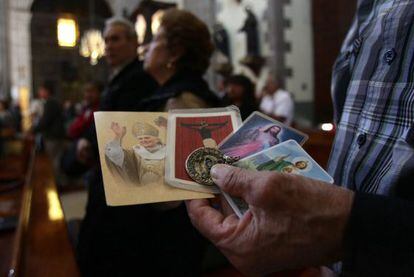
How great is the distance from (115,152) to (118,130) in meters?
0.05

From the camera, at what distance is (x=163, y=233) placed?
1.56 metres

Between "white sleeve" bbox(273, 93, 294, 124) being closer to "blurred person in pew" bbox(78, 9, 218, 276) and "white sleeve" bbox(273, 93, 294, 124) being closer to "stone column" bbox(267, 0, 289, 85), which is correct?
"stone column" bbox(267, 0, 289, 85)

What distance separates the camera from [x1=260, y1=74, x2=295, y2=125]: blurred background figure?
209 inches

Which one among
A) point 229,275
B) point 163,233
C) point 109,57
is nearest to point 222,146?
point 163,233

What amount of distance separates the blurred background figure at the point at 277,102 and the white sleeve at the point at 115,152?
14.6 feet

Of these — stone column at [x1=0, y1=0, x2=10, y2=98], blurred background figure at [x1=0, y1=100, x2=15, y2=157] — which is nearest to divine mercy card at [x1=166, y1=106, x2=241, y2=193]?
blurred background figure at [x1=0, y1=100, x2=15, y2=157]

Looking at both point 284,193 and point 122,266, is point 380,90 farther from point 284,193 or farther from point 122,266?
point 122,266

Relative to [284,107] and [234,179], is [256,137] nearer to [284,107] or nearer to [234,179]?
[234,179]

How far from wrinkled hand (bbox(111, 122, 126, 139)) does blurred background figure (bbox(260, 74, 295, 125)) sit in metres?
4.42

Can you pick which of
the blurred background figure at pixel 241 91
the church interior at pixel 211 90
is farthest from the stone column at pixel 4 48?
the blurred background figure at pixel 241 91

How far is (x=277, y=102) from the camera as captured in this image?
541 cm

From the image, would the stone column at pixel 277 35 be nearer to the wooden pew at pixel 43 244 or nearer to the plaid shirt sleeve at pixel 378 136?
the wooden pew at pixel 43 244

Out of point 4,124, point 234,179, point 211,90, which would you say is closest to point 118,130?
point 234,179

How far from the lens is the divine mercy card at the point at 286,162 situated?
0.72 metres
